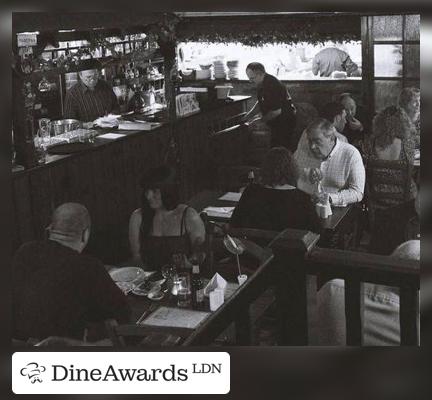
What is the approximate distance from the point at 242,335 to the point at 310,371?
16.7 inches

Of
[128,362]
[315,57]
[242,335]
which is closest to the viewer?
[242,335]

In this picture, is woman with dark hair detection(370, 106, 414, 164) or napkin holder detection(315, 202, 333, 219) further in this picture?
woman with dark hair detection(370, 106, 414, 164)

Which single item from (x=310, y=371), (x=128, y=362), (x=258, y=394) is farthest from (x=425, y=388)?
(x=128, y=362)

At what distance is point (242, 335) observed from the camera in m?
2.27

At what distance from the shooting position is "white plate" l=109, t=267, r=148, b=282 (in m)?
3.00

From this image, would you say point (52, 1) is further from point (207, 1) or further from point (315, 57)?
point (315, 57)

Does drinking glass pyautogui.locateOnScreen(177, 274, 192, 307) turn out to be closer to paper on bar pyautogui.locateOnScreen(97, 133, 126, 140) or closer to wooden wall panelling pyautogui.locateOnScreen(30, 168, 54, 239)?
wooden wall panelling pyautogui.locateOnScreen(30, 168, 54, 239)

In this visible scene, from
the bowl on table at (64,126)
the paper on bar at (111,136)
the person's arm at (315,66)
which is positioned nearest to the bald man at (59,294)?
the paper on bar at (111,136)

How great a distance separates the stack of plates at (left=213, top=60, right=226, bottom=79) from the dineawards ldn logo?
4.97 meters

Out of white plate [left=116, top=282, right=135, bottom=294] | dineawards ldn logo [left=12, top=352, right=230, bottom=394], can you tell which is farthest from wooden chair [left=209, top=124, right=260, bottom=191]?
dineawards ldn logo [left=12, top=352, right=230, bottom=394]

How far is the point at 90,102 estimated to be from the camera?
6.44 m

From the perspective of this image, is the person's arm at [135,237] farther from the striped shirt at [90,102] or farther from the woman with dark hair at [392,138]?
the striped shirt at [90,102]

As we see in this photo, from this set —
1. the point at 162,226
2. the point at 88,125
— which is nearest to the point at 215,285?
the point at 162,226

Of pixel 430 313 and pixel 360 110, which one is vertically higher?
pixel 360 110
